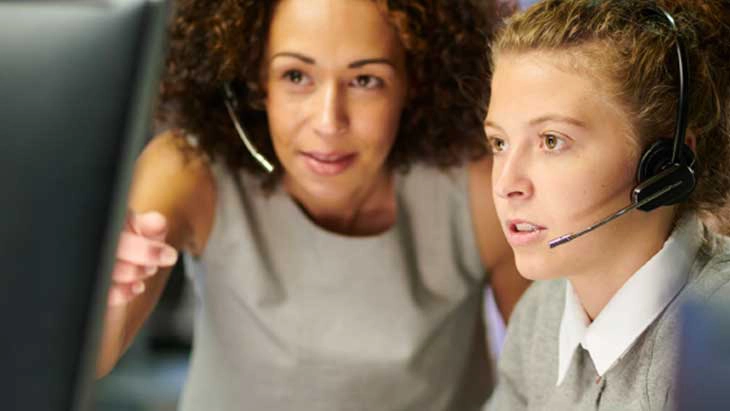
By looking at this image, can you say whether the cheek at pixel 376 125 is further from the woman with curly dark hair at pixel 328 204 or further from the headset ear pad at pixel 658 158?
the headset ear pad at pixel 658 158

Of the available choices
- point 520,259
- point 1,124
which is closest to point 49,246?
point 1,124

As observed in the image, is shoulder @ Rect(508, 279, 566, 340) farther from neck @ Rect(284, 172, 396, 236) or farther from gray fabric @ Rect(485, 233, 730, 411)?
neck @ Rect(284, 172, 396, 236)

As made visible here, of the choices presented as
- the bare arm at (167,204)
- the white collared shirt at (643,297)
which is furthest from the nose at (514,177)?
the bare arm at (167,204)

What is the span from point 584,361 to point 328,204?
345 mm

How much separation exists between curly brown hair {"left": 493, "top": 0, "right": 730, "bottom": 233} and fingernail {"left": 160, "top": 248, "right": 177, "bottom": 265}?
0.36 meters

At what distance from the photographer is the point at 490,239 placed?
1007 millimetres

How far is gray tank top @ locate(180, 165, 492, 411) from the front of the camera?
1034 millimetres

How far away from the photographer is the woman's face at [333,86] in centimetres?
94

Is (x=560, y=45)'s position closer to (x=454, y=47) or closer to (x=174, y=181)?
(x=454, y=47)

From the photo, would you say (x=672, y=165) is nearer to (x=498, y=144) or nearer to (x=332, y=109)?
(x=498, y=144)

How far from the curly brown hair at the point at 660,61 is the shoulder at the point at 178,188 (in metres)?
0.41

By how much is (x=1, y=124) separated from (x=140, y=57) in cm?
10

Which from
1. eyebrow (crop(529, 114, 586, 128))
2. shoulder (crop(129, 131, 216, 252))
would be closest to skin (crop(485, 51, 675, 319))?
eyebrow (crop(529, 114, 586, 128))

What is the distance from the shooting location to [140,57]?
62cm
